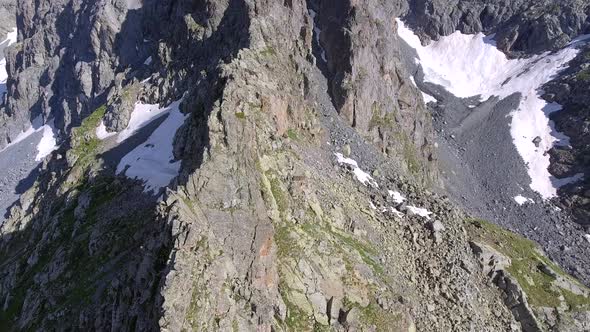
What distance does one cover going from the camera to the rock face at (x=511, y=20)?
124 m

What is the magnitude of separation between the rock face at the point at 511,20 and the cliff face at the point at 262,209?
1852 inches

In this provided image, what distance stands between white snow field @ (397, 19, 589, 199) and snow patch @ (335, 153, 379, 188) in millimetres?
44998

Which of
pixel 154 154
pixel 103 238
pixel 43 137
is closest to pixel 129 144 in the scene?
pixel 154 154

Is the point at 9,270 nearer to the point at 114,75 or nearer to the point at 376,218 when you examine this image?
the point at 376,218

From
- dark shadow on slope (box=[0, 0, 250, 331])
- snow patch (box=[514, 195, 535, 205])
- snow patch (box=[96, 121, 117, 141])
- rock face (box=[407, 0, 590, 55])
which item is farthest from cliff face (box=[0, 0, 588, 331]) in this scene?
rock face (box=[407, 0, 590, 55])

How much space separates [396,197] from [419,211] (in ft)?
11.1

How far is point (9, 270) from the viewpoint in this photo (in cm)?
5375

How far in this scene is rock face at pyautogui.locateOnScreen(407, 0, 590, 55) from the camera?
12381cm

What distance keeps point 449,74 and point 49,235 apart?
10312 centimetres

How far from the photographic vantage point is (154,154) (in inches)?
2188

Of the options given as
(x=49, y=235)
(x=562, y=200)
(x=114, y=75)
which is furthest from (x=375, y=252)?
(x=114, y=75)

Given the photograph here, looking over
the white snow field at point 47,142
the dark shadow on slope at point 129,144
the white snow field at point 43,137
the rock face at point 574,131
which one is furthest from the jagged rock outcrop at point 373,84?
the white snow field at point 43,137

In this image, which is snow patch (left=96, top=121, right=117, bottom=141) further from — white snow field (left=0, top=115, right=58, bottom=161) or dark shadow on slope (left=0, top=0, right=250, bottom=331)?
white snow field (left=0, top=115, right=58, bottom=161)

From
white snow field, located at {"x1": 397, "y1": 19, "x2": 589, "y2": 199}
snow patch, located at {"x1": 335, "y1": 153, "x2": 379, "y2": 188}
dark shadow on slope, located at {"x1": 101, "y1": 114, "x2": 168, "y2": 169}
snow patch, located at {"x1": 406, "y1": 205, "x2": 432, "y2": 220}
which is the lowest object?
white snow field, located at {"x1": 397, "y1": 19, "x2": 589, "y2": 199}
